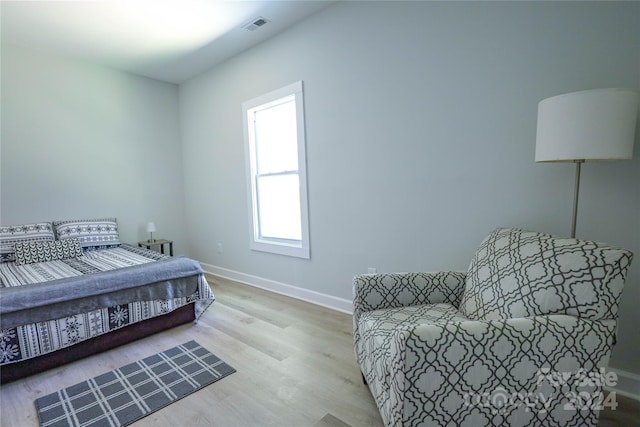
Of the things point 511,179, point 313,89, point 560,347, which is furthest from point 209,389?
point 313,89

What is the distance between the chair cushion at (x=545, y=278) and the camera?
1192 millimetres

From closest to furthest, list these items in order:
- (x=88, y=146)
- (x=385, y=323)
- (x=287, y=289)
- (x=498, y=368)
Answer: (x=498, y=368) → (x=385, y=323) → (x=287, y=289) → (x=88, y=146)

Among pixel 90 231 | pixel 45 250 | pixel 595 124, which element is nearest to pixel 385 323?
pixel 595 124

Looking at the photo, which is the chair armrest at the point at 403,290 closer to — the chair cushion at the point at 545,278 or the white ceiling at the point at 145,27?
the chair cushion at the point at 545,278

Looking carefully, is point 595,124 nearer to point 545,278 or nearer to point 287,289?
point 545,278

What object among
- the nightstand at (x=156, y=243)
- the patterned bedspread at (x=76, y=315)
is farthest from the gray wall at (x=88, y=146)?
the patterned bedspread at (x=76, y=315)

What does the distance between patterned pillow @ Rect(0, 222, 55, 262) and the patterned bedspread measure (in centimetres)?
14

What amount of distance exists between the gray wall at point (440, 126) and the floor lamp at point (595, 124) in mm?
379

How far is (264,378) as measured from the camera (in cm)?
189

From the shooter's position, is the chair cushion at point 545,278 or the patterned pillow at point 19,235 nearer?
the chair cushion at point 545,278

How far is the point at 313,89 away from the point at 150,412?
2756 mm

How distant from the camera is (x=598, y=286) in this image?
120 cm

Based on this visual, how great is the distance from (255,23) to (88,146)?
2.63 metres

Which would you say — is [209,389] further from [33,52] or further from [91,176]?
[33,52]
